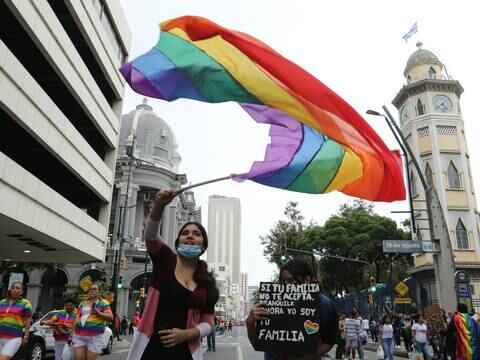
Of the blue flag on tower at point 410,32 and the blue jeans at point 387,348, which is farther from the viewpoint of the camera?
the blue flag on tower at point 410,32

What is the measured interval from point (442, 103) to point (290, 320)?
3400cm

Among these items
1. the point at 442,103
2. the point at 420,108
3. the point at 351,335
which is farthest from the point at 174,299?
the point at 442,103

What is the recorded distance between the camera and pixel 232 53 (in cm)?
576

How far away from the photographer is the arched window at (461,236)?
31219 mm

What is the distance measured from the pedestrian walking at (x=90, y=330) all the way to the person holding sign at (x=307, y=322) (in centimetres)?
486

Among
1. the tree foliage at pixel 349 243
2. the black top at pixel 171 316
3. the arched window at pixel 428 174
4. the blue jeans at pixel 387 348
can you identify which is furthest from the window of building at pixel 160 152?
the black top at pixel 171 316

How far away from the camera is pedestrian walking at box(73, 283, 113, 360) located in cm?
783

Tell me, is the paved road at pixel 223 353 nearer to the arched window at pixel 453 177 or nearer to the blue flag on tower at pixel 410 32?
the arched window at pixel 453 177

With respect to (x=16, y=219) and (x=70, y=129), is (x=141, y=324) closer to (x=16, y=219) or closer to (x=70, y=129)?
(x=16, y=219)

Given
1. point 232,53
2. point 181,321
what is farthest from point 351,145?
point 181,321

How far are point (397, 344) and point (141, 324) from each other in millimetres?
25946

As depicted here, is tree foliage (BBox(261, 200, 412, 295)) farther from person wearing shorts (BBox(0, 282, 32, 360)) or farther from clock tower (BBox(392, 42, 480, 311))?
person wearing shorts (BBox(0, 282, 32, 360))

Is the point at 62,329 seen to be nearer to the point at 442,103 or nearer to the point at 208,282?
the point at 208,282

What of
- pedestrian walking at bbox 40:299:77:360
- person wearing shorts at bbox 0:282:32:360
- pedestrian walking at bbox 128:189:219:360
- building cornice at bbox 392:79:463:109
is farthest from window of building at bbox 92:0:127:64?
pedestrian walking at bbox 128:189:219:360
